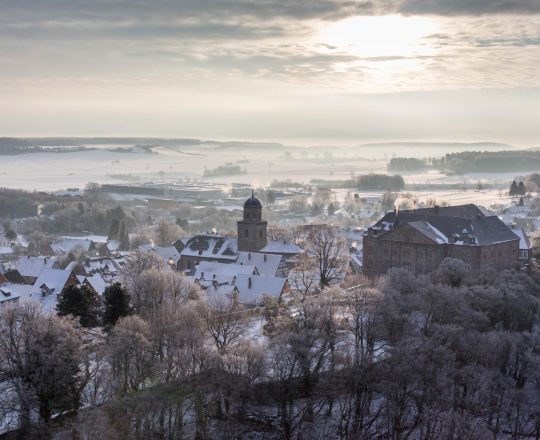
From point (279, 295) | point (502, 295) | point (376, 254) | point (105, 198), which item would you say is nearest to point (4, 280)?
point (279, 295)

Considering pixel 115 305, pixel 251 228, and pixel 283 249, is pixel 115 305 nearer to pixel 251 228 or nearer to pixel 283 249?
pixel 251 228

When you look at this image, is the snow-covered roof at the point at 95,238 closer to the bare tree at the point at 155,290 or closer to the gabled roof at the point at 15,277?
the gabled roof at the point at 15,277

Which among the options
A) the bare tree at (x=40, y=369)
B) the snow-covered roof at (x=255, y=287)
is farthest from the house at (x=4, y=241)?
the bare tree at (x=40, y=369)

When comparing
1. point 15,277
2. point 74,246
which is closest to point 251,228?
point 15,277

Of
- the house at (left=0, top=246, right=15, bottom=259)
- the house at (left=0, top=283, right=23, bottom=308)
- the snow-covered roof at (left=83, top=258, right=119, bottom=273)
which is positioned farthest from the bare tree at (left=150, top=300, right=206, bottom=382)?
the house at (left=0, top=246, right=15, bottom=259)

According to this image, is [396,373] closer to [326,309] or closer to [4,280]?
[326,309]

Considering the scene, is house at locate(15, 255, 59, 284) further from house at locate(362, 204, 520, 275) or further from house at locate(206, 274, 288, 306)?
house at locate(362, 204, 520, 275)
